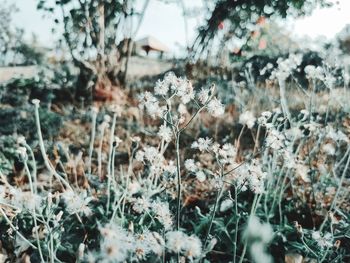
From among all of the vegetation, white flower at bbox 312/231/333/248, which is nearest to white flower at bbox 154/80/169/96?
the vegetation

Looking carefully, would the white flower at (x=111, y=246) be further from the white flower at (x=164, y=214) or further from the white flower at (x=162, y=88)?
the white flower at (x=162, y=88)

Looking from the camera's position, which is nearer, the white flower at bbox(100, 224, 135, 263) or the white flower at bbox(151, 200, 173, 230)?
the white flower at bbox(100, 224, 135, 263)

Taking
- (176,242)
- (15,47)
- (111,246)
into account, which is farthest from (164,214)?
(15,47)

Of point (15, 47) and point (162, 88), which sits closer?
point (162, 88)

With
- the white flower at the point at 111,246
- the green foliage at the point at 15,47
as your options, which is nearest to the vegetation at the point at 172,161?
the white flower at the point at 111,246

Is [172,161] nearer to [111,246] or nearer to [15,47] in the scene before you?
[111,246]

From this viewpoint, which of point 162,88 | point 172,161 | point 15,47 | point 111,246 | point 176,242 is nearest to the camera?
point 111,246

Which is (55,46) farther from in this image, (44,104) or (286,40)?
(286,40)

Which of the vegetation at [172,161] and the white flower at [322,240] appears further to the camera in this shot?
the white flower at [322,240]

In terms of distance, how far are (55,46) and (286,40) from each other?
36.0ft

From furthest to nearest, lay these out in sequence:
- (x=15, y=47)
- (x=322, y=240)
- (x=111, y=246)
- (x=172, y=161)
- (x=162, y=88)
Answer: (x=15, y=47) → (x=172, y=161) → (x=322, y=240) → (x=162, y=88) → (x=111, y=246)

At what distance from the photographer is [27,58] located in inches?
978

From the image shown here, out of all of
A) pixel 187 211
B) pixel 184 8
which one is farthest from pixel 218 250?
pixel 184 8

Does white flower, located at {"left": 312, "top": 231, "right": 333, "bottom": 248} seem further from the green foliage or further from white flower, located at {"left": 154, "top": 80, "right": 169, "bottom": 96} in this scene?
the green foliage
